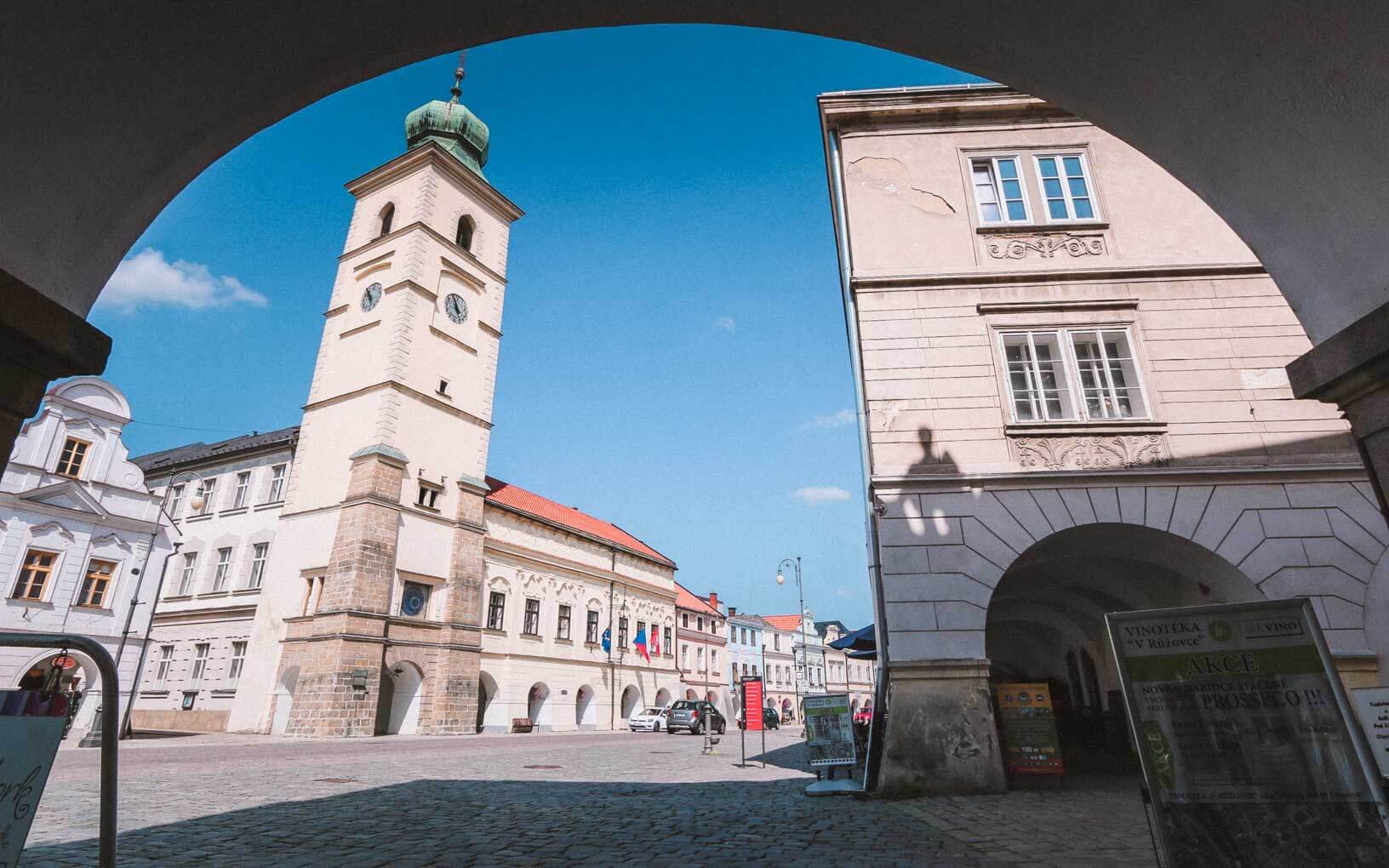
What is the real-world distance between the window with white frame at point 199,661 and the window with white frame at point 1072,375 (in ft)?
119

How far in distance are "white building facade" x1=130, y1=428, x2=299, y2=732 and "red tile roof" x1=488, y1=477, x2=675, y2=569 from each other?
10.5 metres

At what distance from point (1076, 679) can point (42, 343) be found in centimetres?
2146

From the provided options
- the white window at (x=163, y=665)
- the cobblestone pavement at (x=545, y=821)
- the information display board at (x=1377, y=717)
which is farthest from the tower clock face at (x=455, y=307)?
the information display board at (x=1377, y=717)

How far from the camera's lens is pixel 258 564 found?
33.5 metres

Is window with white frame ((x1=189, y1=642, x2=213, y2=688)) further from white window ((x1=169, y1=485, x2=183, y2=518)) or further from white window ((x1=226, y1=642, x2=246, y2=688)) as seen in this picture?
white window ((x1=169, y1=485, x2=183, y2=518))

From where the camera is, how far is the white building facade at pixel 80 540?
24.8m

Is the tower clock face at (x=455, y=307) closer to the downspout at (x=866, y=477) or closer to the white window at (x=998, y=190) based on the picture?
the downspout at (x=866, y=477)

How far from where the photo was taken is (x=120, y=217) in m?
3.67

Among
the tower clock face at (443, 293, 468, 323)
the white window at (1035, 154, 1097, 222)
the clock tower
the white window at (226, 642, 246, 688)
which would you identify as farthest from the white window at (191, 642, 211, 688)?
the white window at (1035, 154, 1097, 222)

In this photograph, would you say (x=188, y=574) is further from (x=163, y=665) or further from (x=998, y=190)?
(x=998, y=190)

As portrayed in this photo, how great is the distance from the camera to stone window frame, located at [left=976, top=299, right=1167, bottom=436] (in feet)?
35.3

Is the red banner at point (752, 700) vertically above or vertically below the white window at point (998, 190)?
below

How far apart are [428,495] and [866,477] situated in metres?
25.5

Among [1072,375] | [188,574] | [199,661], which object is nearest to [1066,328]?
[1072,375]
